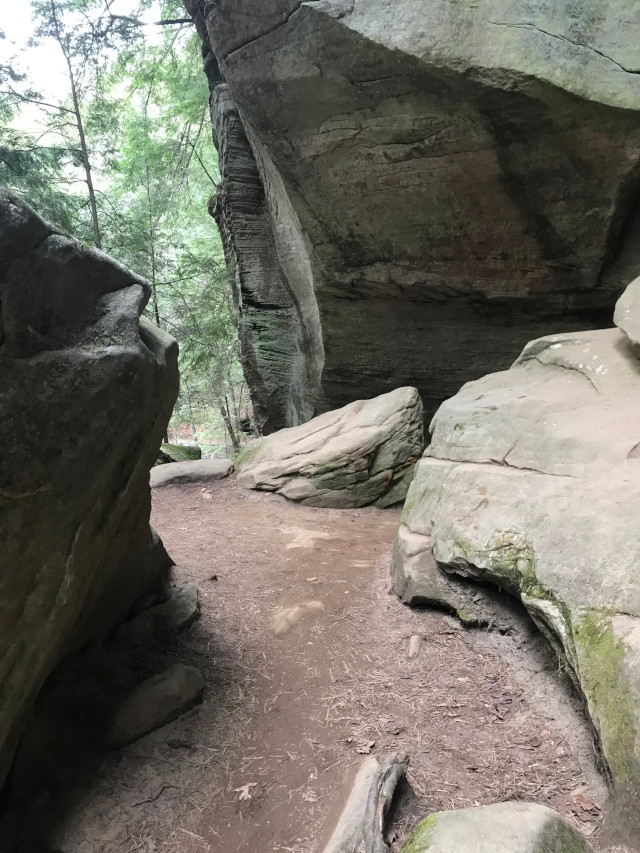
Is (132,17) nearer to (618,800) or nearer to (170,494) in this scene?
(170,494)

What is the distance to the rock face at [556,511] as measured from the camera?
8.09 ft

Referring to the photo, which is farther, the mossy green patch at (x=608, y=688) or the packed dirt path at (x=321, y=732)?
the packed dirt path at (x=321, y=732)

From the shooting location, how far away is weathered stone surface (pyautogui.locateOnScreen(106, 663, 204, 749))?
3035 millimetres

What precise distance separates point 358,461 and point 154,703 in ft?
18.0

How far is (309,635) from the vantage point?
13.8ft

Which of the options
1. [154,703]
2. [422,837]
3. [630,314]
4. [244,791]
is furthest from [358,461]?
[422,837]

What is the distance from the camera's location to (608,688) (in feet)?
7.73

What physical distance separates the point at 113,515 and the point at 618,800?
283cm

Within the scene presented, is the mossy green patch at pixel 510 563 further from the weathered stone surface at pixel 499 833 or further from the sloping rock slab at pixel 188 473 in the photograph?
the sloping rock slab at pixel 188 473

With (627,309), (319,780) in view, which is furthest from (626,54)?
(319,780)

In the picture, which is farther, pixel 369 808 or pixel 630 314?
pixel 630 314

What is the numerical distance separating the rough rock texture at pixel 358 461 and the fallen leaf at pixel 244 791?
556 cm

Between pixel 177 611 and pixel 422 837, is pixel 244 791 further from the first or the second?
pixel 177 611

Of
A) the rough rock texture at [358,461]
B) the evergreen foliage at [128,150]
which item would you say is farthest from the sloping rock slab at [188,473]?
the evergreen foliage at [128,150]
